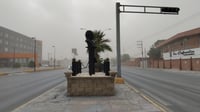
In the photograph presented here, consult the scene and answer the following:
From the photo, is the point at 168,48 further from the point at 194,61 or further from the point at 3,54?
the point at 3,54

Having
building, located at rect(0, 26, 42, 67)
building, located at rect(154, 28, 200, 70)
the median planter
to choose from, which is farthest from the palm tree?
building, located at rect(0, 26, 42, 67)

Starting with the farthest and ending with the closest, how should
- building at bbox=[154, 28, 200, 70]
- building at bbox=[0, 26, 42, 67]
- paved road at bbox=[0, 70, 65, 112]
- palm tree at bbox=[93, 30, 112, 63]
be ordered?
building at bbox=[0, 26, 42, 67] < building at bbox=[154, 28, 200, 70] < palm tree at bbox=[93, 30, 112, 63] < paved road at bbox=[0, 70, 65, 112]

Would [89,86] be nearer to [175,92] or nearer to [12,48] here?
[175,92]

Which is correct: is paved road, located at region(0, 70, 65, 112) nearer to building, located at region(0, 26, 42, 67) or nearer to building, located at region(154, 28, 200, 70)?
building, located at region(154, 28, 200, 70)

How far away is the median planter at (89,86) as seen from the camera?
15.3 meters

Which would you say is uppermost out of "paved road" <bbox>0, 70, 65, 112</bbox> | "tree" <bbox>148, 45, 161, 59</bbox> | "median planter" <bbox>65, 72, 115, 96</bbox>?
"tree" <bbox>148, 45, 161, 59</bbox>

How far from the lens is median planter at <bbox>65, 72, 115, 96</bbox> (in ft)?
50.1

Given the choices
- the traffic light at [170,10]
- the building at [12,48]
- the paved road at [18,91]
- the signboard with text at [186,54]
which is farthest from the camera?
the building at [12,48]

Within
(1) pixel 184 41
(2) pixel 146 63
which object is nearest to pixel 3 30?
(2) pixel 146 63

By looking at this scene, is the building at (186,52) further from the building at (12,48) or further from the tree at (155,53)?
the building at (12,48)

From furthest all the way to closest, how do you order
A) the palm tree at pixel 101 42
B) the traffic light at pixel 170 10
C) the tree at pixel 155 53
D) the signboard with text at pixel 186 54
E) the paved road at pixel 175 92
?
the tree at pixel 155 53, the signboard with text at pixel 186 54, the palm tree at pixel 101 42, the traffic light at pixel 170 10, the paved road at pixel 175 92

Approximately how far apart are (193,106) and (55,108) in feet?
19.3

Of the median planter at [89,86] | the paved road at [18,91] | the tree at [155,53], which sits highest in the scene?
the tree at [155,53]

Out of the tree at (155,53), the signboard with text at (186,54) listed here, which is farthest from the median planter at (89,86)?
the tree at (155,53)
